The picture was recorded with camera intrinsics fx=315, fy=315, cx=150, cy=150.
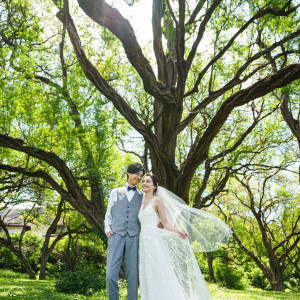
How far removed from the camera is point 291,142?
14.4 meters

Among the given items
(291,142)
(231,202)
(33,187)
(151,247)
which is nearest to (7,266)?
(33,187)

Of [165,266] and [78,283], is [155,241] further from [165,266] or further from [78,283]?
[78,283]

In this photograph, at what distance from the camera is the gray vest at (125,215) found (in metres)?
4.16

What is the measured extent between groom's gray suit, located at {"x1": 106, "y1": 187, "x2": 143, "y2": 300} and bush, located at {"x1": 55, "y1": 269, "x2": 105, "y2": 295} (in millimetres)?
4933

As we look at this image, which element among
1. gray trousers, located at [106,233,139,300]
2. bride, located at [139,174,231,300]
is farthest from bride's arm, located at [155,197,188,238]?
gray trousers, located at [106,233,139,300]

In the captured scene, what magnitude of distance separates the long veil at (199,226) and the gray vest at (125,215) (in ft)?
1.93

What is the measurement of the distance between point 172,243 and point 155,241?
30cm

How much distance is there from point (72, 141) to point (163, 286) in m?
5.89

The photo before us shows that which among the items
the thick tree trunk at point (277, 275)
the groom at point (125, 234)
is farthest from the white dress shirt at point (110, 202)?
the thick tree trunk at point (277, 275)

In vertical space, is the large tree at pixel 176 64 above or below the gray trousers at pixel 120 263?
above

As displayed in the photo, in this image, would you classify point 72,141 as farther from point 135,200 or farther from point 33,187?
point 33,187

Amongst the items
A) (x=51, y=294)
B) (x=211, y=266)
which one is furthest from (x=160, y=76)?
(x=211, y=266)

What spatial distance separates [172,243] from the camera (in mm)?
4344

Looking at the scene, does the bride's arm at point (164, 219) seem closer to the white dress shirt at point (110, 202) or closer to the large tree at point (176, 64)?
the white dress shirt at point (110, 202)
